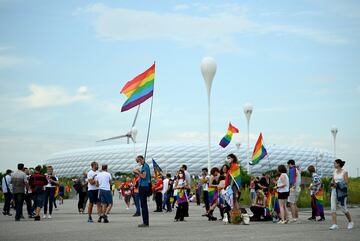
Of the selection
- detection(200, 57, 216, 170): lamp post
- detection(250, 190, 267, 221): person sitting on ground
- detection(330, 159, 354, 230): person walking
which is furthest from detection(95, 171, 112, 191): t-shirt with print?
detection(200, 57, 216, 170): lamp post

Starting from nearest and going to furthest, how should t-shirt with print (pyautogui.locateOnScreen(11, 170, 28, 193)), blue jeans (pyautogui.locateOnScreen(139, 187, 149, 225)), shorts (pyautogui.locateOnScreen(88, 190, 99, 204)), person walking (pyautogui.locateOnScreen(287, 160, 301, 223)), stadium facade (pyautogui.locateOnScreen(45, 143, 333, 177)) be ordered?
blue jeans (pyautogui.locateOnScreen(139, 187, 149, 225))
person walking (pyautogui.locateOnScreen(287, 160, 301, 223))
shorts (pyautogui.locateOnScreen(88, 190, 99, 204))
t-shirt with print (pyautogui.locateOnScreen(11, 170, 28, 193))
stadium facade (pyautogui.locateOnScreen(45, 143, 333, 177))

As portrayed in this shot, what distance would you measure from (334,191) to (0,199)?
30.7 metres

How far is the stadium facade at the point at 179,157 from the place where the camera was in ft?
361

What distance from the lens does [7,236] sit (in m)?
13.4

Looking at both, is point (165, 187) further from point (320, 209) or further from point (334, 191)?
point (334, 191)

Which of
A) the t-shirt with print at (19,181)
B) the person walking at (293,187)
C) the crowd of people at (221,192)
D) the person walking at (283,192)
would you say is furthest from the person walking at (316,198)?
the t-shirt with print at (19,181)

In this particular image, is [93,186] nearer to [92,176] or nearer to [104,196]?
[92,176]

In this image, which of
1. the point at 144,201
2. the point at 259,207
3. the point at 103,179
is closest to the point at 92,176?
the point at 103,179

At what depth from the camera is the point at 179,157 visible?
111 meters

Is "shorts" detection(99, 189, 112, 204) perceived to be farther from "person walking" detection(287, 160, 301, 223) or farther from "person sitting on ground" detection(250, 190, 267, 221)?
"person walking" detection(287, 160, 301, 223)

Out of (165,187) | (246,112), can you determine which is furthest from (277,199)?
(246,112)

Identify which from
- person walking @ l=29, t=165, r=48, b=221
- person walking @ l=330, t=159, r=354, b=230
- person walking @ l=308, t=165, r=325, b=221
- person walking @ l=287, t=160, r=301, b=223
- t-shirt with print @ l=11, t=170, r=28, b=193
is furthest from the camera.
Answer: t-shirt with print @ l=11, t=170, r=28, b=193

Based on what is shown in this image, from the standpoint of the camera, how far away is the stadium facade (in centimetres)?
11000

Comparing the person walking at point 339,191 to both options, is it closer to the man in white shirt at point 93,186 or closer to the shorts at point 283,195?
the shorts at point 283,195
